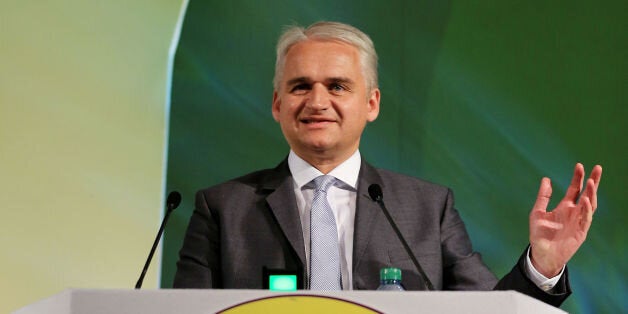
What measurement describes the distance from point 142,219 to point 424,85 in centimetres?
103

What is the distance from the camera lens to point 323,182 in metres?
2.48

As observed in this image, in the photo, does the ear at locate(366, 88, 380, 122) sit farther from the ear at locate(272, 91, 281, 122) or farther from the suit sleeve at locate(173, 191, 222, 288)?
the suit sleeve at locate(173, 191, 222, 288)

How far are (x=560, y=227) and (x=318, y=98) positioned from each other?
71cm

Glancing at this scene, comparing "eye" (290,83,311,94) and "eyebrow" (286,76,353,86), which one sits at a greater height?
"eyebrow" (286,76,353,86)

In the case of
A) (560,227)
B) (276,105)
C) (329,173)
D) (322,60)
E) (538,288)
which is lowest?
(538,288)

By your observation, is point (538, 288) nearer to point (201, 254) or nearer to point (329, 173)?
point (329, 173)

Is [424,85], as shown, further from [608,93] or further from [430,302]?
[430,302]

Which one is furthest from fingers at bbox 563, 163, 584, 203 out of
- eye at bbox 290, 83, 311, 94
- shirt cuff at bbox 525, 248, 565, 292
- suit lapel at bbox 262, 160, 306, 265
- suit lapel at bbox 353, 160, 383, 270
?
eye at bbox 290, 83, 311, 94

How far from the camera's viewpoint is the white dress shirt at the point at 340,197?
7.78 feet

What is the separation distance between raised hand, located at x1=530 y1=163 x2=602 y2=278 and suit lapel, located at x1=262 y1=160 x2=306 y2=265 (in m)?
0.57

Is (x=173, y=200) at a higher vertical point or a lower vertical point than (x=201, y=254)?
higher

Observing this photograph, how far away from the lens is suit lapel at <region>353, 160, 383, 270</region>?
7.71ft

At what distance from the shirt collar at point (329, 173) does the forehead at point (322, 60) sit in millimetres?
218

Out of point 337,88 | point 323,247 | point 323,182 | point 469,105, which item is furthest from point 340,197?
point 469,105
